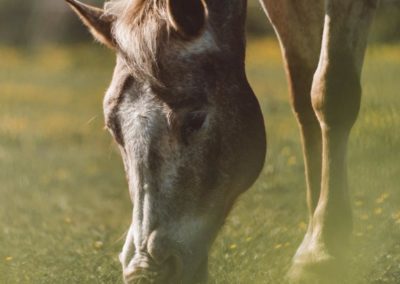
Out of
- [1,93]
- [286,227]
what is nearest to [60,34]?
[1,93]

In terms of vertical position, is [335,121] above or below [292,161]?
above

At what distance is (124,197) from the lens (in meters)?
8.80

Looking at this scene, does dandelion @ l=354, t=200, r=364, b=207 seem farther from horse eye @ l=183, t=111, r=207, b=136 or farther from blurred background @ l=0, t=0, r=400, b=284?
horse eye @ l=183, t=111, r=207, b=136

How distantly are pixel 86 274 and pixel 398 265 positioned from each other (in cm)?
170

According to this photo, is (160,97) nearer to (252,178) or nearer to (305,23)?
(252,178)

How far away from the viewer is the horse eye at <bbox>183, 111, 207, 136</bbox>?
4.85 m

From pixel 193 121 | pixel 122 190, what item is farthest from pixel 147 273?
pixel 122 190

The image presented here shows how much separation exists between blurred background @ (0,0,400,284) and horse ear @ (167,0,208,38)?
0.71 metres

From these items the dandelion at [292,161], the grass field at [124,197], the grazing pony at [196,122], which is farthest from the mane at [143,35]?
the dandelion at [292,161]

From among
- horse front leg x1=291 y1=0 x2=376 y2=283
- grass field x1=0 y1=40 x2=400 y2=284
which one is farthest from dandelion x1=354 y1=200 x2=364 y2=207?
horse front leg x1=291 y1=0 x2=376 y2=283

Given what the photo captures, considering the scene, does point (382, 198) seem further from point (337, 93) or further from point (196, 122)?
point (196, 122)

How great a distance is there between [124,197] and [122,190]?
0.35 metres

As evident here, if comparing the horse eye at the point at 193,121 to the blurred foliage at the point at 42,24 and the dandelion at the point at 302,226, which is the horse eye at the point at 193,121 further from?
the blurred foliage at the point at 42,24

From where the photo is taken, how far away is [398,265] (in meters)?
5.47
